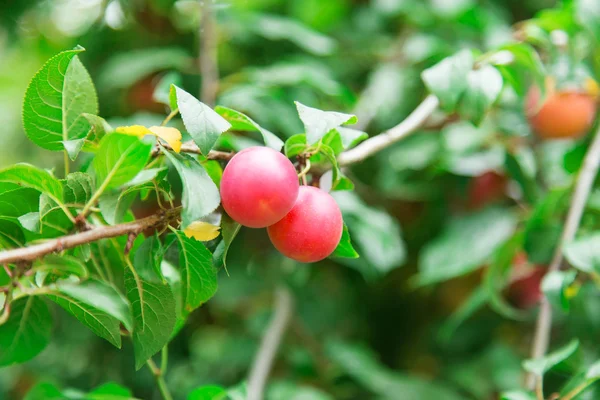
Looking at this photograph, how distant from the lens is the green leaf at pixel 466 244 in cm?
79

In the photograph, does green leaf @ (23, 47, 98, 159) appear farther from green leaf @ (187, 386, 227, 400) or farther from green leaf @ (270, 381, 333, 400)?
green leaf @ (270, 381, 333, 400)

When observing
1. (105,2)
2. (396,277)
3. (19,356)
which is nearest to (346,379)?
(396,277)

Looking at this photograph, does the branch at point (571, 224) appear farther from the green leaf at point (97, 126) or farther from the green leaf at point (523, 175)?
the green leaf at point (97, 126)

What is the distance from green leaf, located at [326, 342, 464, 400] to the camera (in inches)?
32.0

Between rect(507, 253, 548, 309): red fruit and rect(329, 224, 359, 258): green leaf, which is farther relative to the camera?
rect(507, 253, 548, 309): red fruit

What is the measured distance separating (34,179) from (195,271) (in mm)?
117

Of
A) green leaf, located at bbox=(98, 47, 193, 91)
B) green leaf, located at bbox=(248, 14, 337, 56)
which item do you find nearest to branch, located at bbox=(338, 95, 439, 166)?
green leaf, located at bbox=(248, 14, 337, 56)

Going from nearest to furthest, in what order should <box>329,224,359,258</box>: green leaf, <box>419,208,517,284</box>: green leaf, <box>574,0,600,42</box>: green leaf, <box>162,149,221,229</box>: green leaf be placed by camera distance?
<box>162,149,221,229</box>: green leaf
<box>329,224,359,258</box>: green leaf
<box>574,0,600,42</box>: green leaf
<box>419,208,517,284</box>: green leaf

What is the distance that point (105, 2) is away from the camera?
948 millimetres

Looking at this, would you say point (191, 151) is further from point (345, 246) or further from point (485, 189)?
point (485, 189)

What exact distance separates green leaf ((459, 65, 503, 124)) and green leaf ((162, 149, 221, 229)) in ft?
1.01

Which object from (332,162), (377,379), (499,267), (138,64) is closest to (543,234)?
(499,267)

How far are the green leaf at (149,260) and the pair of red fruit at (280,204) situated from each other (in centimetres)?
5

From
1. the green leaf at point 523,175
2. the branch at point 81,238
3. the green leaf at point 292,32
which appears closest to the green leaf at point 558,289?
the green leaf at point 523,175
